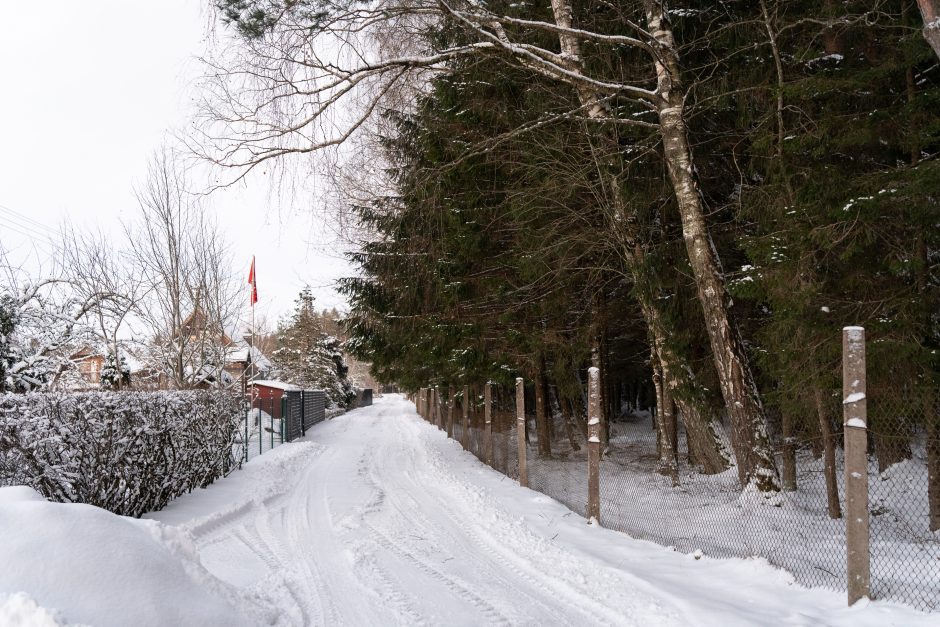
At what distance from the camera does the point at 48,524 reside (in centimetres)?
355

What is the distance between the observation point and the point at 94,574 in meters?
3.38

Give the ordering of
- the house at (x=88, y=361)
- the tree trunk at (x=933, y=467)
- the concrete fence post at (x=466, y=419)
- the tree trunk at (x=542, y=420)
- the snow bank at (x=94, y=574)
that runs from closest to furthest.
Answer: the snow bank at (x=94, y=574) < the tree trunk at (x=933, y=467) < the tree trunk at (x=542, y=420) < the concrete fence post at (x=466, y=419) < the house at (x=88, y=361)

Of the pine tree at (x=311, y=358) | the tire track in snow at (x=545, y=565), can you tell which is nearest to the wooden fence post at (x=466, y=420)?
the tire track in snow at (x=545, y=565)

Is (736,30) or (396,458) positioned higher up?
(736,30)

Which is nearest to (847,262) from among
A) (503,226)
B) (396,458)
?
(503,226)

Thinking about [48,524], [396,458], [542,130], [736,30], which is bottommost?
[396,458]

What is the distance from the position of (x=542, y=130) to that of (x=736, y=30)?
313cm

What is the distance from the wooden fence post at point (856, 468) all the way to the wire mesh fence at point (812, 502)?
0.22 m

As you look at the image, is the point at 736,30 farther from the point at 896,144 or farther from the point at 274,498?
the point at 274,498

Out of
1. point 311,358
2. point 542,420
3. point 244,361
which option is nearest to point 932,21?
point 542,420

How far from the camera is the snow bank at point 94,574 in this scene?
121 inches

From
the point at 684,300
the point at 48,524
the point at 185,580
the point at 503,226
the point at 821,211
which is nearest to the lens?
the point at 48,524

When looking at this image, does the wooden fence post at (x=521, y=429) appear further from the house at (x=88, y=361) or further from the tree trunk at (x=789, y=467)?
the house at (x=88, y=361)

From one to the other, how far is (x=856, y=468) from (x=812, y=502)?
4672 millimetres
